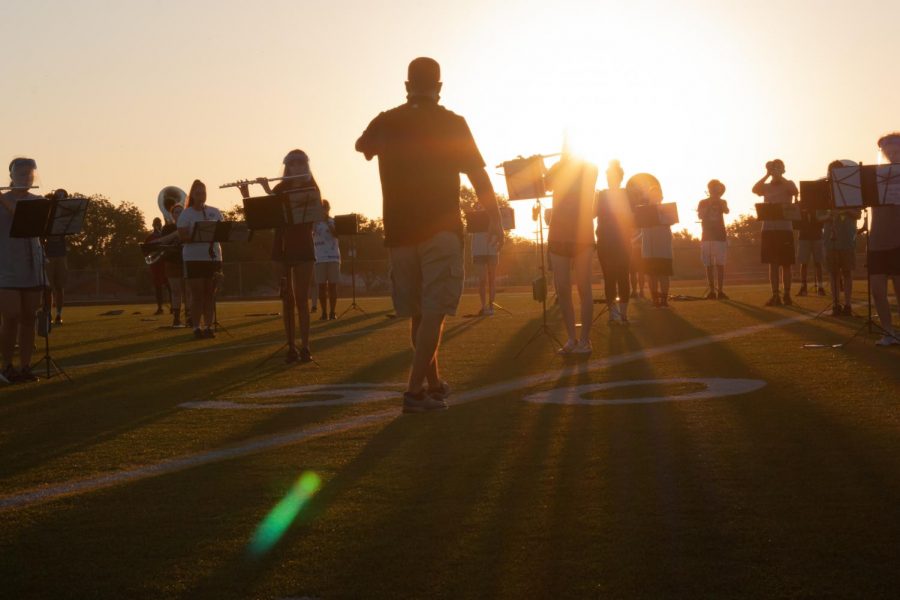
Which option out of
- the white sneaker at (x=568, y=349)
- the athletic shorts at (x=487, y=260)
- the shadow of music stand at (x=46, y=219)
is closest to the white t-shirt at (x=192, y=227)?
the shadow of music stand at (x=46, y=219)

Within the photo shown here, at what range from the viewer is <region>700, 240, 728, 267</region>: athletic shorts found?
2462 centimetres

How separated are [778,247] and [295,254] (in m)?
11.1

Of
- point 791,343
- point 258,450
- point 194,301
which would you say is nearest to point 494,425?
point 258,450

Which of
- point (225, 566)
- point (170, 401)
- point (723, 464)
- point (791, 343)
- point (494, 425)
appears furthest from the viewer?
point (791, 343)

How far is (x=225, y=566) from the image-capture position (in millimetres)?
4180

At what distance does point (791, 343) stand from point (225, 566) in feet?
31.2

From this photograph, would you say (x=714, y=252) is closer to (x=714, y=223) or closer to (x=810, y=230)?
(x=714, y=223)

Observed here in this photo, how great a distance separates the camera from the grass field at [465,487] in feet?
13.0

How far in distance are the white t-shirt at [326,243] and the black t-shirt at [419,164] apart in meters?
14.4

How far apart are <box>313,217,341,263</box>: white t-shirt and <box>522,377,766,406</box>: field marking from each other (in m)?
13.5

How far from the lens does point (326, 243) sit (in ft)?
74.1

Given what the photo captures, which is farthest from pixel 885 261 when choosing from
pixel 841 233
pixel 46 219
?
pixel 46 219

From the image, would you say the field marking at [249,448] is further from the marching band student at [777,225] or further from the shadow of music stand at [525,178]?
the marching band student at [777,225]

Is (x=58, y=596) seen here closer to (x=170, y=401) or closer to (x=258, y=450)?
(x=258, y=450)
